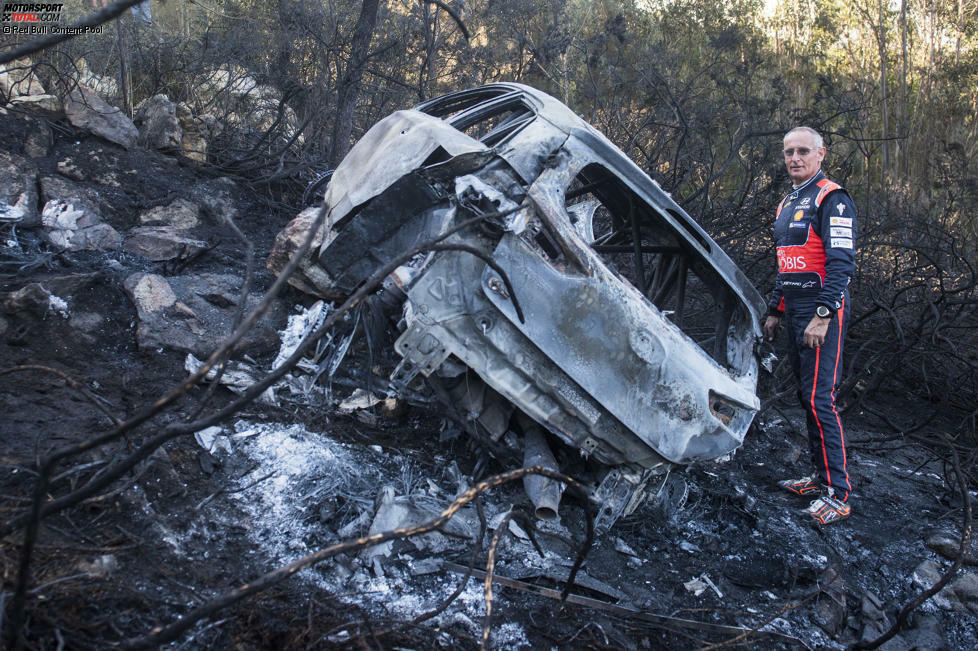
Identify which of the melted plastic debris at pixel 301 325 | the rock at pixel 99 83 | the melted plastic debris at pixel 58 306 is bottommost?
the melted plastic debris at pixel 301 325

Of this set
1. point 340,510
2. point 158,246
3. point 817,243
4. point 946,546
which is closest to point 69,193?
point 158,246

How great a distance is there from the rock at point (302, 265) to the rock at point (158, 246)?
2.58 feet

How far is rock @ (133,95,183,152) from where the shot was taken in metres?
7.14

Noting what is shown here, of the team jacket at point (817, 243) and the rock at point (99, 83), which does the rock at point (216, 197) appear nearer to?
the rock at point (99, 83)

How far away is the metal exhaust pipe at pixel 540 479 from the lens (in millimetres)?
3291

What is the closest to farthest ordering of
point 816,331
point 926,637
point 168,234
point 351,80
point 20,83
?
point 926,637 < point 816,331 < point 168,234 < point 20,83 < point 351,80

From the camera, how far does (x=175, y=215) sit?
20.2ft

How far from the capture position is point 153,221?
6.01 meters

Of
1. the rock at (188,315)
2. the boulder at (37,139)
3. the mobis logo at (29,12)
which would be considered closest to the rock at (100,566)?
the rock at (188,315)

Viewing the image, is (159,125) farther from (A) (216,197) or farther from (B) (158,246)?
(B) (158,246)

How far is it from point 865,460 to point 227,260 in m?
5.30

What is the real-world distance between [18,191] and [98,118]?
1.54 metres

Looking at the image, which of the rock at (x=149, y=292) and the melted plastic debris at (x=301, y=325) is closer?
the rock at (x=149, y=292)

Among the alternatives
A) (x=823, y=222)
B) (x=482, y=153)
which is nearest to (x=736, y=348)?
(x=823, y=222)
